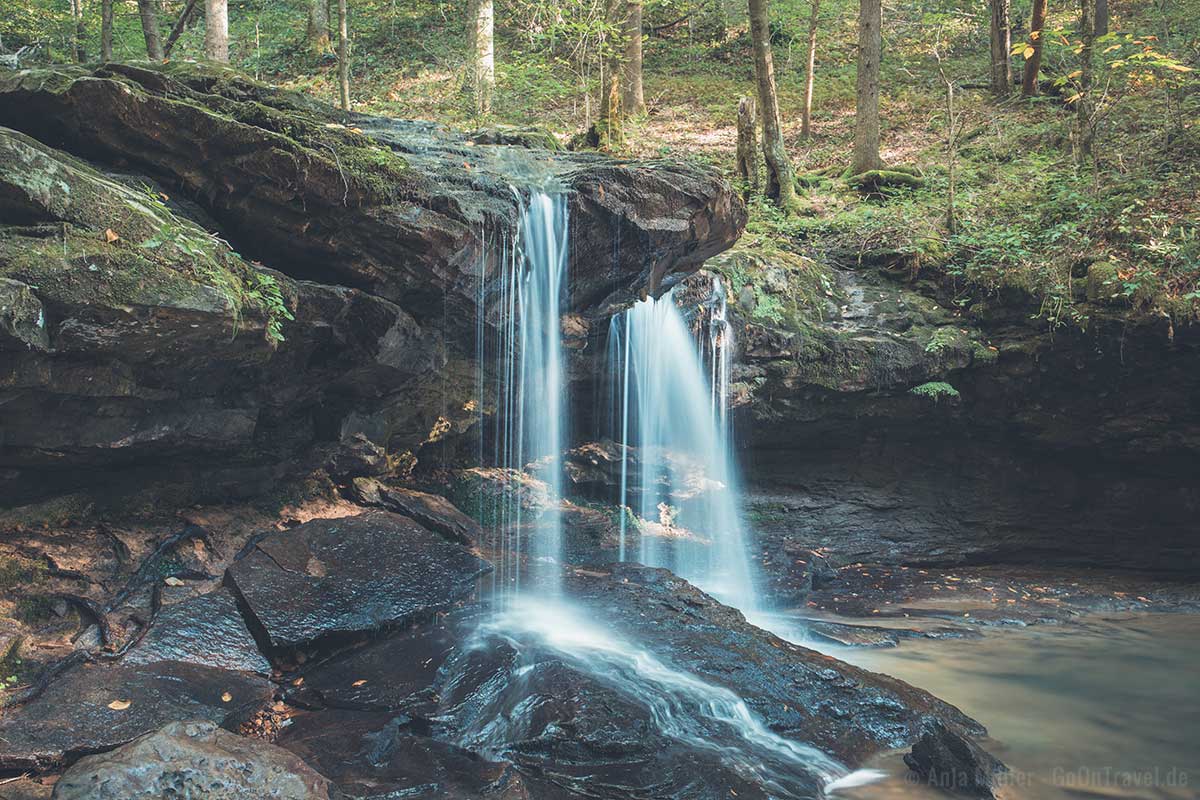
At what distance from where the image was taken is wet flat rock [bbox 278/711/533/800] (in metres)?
4.43

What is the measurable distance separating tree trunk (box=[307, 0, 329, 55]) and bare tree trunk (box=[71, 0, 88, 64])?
14.7ft

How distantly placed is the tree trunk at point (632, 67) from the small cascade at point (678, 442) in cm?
801

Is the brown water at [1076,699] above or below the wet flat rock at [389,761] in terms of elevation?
below

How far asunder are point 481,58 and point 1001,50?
12049 millimetres

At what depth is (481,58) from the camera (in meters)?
13.2

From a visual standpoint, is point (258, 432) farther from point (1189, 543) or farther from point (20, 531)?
point (1189, 543)

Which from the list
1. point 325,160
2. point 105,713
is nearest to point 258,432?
point 325,160

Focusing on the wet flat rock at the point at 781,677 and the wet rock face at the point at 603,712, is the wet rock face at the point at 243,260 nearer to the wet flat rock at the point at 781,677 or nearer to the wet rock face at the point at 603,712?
the wet rock face at the point at 603,712

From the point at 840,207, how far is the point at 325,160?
9.74 m

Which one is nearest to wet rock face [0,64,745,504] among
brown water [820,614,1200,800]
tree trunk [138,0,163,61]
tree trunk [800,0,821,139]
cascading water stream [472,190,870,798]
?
cascading water stream [472,190,870,798]

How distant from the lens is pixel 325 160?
6387mm

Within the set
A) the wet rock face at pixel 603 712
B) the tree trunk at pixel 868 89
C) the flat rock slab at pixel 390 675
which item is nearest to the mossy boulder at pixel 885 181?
the tree trunk at pixel 868 89

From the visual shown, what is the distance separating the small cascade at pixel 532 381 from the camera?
7.80 metres

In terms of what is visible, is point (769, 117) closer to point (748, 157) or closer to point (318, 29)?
point (748, 157)
